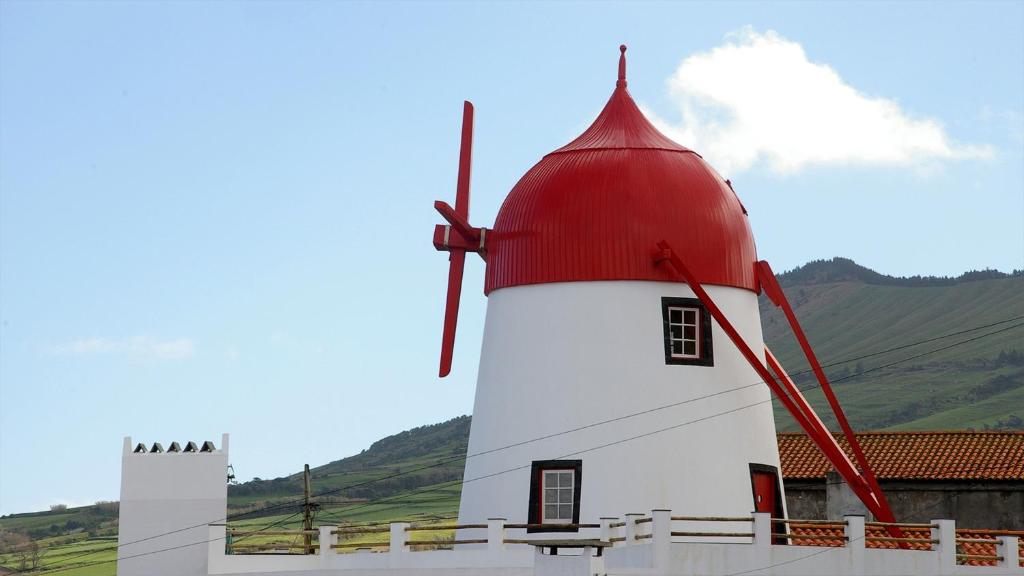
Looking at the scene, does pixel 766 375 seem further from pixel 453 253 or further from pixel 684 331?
pixel 453 253

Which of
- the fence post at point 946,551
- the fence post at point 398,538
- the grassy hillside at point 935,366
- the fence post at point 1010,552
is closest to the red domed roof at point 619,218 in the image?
the fence post at point 398,538

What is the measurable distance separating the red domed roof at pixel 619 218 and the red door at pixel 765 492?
3.76m

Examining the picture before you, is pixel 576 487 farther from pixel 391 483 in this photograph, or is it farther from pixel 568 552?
pixel 391 483

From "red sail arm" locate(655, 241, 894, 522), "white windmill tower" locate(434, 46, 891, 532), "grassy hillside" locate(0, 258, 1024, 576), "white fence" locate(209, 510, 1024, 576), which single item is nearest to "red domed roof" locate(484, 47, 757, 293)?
"white windmill tower" locate(434, 46, 891, 532)

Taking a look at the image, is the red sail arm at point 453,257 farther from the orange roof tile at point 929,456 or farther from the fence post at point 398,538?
the orange roof tile at point 929,456

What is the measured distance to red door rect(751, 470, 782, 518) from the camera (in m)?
29.7

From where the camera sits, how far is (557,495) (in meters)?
28.8

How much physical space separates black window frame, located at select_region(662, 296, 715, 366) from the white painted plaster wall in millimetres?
8980

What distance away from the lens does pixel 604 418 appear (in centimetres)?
2900

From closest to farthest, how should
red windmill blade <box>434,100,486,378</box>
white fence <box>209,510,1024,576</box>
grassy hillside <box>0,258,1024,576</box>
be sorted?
1. white fence <box>209,510,1024,576</box>
2. red windmill blade <box>434,100,486,378</box>
3. grassy hillside <box>0,258,1024,576</box>

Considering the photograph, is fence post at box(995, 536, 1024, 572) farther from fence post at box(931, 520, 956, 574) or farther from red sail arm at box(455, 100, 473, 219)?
red sail arm at box(455, 100, 473, 219)

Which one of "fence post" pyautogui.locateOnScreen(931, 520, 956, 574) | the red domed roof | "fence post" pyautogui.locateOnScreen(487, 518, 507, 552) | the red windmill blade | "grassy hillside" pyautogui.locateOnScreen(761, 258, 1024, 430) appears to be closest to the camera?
"fence post" pyautogui.locateOnScreen(931, 520, 956, 574)

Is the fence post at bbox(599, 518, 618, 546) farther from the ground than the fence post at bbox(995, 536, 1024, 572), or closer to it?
farther from the ground

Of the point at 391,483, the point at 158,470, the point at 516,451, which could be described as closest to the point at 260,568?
the point at 158,470
